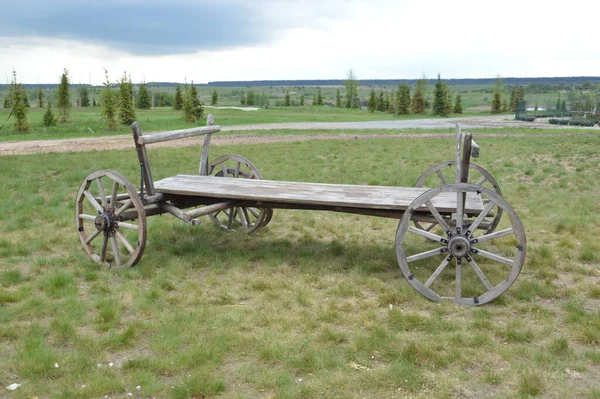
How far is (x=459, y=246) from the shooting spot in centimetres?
491

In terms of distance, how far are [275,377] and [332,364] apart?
0.42 meters

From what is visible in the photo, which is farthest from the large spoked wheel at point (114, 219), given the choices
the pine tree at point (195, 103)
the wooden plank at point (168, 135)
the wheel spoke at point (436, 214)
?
the pine tree at point (195, 103)

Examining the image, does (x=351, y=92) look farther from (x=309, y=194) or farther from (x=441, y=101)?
(x=309, y=194)

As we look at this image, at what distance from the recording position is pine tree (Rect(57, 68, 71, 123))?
96.3ft

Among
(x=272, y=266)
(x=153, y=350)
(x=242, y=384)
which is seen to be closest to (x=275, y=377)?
(x=242, y=384)

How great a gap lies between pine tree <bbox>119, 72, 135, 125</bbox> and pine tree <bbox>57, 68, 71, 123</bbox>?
3.96 m

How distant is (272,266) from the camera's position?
19.9ft

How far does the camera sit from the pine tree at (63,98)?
2936 cm

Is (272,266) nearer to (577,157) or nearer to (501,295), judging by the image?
(501,295)

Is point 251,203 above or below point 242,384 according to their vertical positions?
above

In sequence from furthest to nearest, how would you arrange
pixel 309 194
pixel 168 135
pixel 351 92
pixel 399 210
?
→ pixel 351 92, pixel 168 135, pixel 309 194, pixel 399 210

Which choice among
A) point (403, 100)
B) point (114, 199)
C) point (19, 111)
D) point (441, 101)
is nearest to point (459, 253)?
point (114, 199)

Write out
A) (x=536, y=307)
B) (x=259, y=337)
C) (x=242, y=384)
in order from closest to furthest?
(x=242, y=384) < (x=259, y=337) < (x=536, y=307)

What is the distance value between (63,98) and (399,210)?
2819 cm
